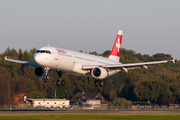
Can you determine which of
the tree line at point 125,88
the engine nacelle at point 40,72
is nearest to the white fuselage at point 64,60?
the engine nacelle at point 40,72

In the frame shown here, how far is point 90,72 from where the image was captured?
5984 cm

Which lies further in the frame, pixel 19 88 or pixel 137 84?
pixel 19 88

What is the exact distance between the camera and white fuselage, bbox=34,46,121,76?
51688mm

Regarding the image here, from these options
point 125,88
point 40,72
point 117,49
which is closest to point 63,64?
point 40,72

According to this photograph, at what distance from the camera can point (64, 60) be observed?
5428cm

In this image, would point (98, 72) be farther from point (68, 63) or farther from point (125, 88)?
point (125, 88)

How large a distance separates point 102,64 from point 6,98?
172 ft

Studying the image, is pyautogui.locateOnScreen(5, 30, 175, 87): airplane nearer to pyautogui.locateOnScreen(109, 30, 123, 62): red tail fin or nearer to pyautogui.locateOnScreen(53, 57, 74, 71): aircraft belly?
pyautogui.locateOnScreen(53, 57, 74, 71): aircraft belly

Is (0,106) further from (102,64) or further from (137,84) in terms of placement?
(102,64)

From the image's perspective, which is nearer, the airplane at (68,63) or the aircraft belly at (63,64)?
the airplane at (68,63)

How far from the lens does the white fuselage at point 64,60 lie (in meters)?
51.7

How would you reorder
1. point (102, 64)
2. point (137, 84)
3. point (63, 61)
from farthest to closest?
Result: point (137, 84) → point (102, 64) → point (63, 61)
